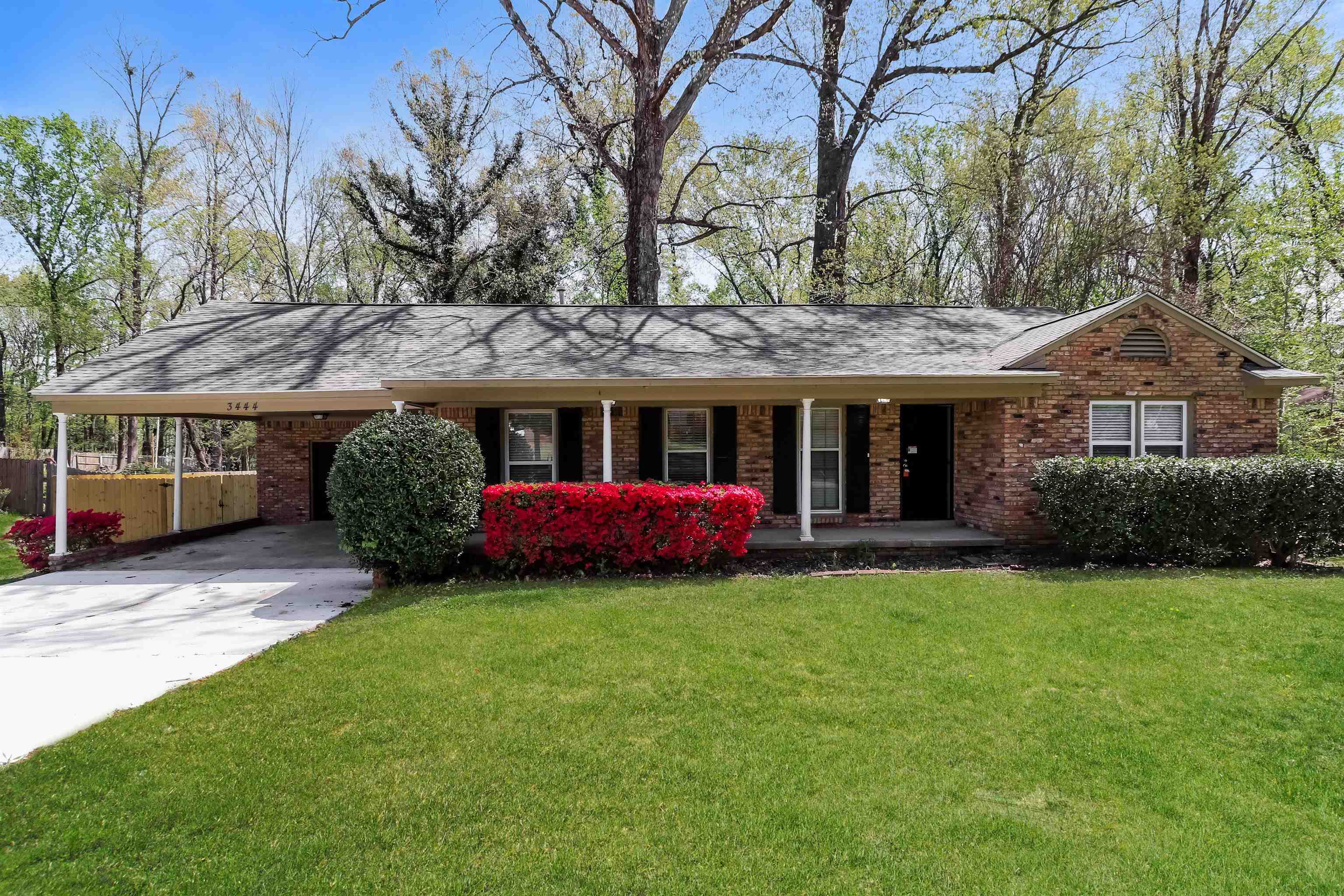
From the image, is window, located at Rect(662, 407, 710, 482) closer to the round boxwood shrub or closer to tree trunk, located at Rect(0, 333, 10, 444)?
the round boxwood shrub

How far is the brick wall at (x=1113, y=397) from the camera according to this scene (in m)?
9.30

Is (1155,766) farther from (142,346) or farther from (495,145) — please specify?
(495,145)

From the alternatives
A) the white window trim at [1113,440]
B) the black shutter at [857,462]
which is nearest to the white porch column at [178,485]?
the black shutter at [857,462]

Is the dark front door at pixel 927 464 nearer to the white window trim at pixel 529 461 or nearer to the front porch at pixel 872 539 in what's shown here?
the front porch at pixel 872 539

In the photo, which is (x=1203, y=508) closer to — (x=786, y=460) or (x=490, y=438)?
(x=786, y=460)

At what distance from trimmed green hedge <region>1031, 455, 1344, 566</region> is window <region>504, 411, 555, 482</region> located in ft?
23.7

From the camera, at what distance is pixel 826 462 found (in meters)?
10.7

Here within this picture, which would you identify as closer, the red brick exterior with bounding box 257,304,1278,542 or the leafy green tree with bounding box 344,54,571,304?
the red brick exterior with bounding box 257,304,1278,542

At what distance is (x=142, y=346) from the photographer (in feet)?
35.8

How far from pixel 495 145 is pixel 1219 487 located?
69.3 feet

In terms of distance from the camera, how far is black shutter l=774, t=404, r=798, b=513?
10594 millimetres

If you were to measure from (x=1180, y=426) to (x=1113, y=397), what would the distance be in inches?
43.5

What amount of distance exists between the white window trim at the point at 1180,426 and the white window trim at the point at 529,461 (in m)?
8.55

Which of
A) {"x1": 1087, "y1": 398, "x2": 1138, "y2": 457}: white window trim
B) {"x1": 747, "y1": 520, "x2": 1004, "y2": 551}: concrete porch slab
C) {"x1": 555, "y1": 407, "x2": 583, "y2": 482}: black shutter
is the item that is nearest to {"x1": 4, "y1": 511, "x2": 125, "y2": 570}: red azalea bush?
{"x1": 555, "y1": 407, "x2": 583, "y2": 482}: black shutter
